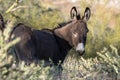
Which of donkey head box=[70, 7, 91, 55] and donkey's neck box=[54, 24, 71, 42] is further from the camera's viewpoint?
donkey's neck box=[54, 24, 71, 42]

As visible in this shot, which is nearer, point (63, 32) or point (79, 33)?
point (79, 33)

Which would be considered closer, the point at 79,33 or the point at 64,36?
the point at 79,33

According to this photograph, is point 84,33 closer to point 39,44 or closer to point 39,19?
point 39,44

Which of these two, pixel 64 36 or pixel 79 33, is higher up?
pixel 79 33

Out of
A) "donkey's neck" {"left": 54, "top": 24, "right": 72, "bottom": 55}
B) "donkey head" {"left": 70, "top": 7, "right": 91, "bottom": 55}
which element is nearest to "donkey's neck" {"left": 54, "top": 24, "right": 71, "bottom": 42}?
"donkey's neck" {"left": 54, "top": 24, "right": 72, "bottom": 55}

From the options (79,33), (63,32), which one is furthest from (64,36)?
(79,33)

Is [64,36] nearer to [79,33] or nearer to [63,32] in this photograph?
[63,32]

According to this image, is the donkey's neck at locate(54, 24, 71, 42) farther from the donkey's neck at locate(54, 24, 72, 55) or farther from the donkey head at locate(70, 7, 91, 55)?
the donkey head at locate(70, 7, 91, 55)

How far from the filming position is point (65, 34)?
10906 millimetres

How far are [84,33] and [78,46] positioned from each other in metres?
0.36

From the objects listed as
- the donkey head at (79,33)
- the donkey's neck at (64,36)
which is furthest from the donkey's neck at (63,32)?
the donkey head at (79,33)

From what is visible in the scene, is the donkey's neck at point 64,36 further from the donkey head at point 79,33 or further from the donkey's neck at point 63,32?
the donkey head at point 79,33

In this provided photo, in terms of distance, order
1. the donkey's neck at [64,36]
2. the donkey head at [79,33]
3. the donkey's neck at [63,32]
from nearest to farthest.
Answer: the donkey head at [79,33]
the donkey's neck at [64,36]
the donkey's neck at [63,32]

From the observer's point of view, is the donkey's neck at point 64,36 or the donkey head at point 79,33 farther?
the donkey's neck at point 64,36
